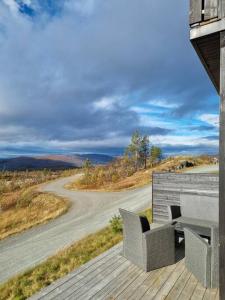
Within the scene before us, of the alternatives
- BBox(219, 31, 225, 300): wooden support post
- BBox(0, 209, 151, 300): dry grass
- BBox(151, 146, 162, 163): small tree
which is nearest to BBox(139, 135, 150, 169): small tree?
BBox(151, 146, 162, 163): small tree

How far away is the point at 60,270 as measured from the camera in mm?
5824

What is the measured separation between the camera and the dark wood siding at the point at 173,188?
7.09 metres

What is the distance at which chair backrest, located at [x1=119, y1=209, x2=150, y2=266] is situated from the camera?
447cm

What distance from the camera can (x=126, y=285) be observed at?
159 inches

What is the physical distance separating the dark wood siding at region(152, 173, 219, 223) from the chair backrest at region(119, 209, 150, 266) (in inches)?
114

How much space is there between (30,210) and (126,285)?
1746 centimetres

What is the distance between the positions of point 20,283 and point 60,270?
0.85 metres

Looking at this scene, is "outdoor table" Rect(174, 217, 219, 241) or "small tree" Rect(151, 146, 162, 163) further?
"small tree" Rect(151, 146, 162, 163)

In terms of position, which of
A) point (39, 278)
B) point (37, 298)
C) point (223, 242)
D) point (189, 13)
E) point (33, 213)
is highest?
point (189, 13)

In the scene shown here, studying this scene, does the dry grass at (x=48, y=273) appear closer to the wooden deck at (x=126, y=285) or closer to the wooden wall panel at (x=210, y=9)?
the wooden deck at (x=126, y=285)

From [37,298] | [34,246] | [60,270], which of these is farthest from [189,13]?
[34,246]

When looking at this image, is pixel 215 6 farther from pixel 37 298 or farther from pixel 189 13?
pixel 37 298

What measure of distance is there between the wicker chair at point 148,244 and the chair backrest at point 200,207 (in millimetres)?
1241

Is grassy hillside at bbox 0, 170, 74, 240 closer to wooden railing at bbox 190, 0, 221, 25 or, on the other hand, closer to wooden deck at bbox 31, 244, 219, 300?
wooden deck at bbox 31, 244, 219, 300
